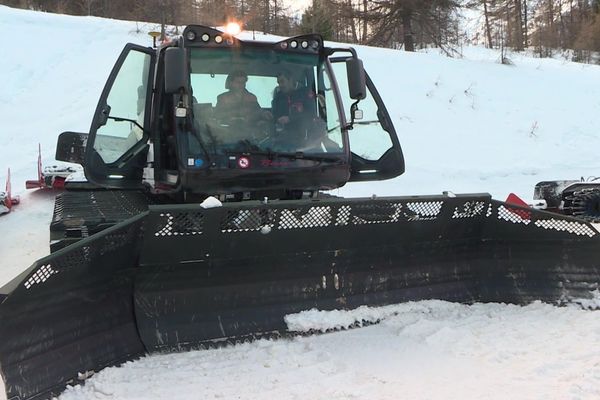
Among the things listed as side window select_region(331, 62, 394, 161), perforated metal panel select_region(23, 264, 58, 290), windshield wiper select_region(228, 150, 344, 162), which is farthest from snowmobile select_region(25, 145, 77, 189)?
perforated metal panel select_region(23, 264, 58, 290)

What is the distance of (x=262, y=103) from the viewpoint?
4840mm

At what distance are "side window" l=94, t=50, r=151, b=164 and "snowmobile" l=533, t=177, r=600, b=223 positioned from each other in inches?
201

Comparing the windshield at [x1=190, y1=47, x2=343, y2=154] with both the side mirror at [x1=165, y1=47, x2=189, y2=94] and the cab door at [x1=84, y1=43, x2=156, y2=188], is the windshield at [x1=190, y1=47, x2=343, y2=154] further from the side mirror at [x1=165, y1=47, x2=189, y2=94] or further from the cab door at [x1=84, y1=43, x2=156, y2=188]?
the cab door at [x1=84, y1=43, x2=156, y2=188]

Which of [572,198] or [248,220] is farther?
[572,198]

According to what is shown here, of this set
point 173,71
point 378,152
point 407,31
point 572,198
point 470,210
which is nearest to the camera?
point 173,71

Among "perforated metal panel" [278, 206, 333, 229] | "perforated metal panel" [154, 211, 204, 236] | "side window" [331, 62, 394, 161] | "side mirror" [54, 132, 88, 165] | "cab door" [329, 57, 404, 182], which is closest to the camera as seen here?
"perforated metal panel" [154, 211, 204, 236]

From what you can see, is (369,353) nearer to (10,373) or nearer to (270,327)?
(270,327)

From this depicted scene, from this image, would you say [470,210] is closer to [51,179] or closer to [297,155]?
[297,155]

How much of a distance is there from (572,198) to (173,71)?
516 cm

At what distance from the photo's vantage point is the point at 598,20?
38656 mm

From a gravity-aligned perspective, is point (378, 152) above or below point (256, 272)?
above

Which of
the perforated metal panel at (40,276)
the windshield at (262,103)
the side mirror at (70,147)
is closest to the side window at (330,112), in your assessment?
the windshield at (262,103)

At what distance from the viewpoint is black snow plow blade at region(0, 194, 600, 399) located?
3.25m

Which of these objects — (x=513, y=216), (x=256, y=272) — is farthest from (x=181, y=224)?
(x=513, y=216)
